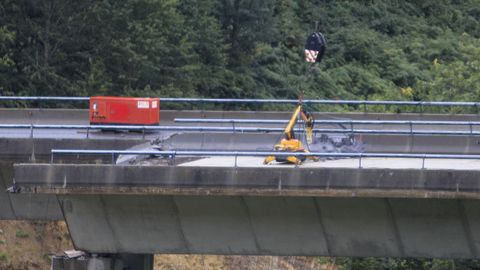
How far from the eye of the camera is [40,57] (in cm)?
5231

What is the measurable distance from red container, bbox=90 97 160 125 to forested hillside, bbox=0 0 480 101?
16.5 metres

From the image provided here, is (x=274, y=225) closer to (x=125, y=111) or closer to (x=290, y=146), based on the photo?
(x=290, y=146)

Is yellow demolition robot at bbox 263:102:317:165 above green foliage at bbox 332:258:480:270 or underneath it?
above

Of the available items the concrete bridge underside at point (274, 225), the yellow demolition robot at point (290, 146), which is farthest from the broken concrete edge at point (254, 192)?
the yellow demolition robot at point (290, 146)

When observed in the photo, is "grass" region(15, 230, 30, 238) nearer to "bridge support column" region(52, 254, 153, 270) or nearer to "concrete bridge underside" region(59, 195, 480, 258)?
"bridge support column" region(52, 254, 153, 270)

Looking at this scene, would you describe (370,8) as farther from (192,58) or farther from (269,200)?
(269,200)

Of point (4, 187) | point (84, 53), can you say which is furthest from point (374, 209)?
point (84, 53)

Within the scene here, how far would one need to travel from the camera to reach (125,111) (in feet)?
112

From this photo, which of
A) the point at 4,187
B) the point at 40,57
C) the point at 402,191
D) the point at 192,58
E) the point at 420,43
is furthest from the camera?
the point at 420,43

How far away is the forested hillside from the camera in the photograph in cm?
5209

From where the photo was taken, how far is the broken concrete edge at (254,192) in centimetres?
2448

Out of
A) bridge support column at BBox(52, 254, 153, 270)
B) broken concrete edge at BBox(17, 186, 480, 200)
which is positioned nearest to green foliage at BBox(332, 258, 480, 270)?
bridge support column at BBox(52, 254, 153, 270)

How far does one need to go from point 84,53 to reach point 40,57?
1.54 meters

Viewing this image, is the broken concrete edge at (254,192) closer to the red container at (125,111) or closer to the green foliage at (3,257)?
the red container at (125,111)
